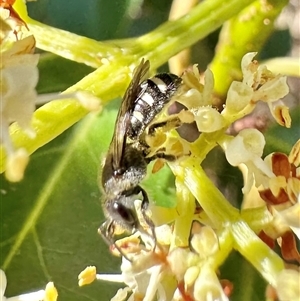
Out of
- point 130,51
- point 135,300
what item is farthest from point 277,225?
point 130,51

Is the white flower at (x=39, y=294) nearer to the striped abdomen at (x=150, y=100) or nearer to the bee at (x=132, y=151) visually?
the bee at (x=132, y=151)

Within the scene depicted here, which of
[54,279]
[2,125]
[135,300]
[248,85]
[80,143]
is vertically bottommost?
[54,279]

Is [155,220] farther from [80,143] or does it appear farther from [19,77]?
[80,143]

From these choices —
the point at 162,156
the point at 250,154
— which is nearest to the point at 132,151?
the point at 162,156

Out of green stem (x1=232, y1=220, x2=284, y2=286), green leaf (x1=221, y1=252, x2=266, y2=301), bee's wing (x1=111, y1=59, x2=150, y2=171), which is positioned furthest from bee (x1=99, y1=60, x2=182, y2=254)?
green leaf (x1=221, y1=252, x2=266, y2=301)

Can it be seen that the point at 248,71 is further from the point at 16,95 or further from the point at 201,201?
the point at 16,95

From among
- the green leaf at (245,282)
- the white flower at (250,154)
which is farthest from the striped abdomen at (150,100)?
the green leaf at (245,282)
